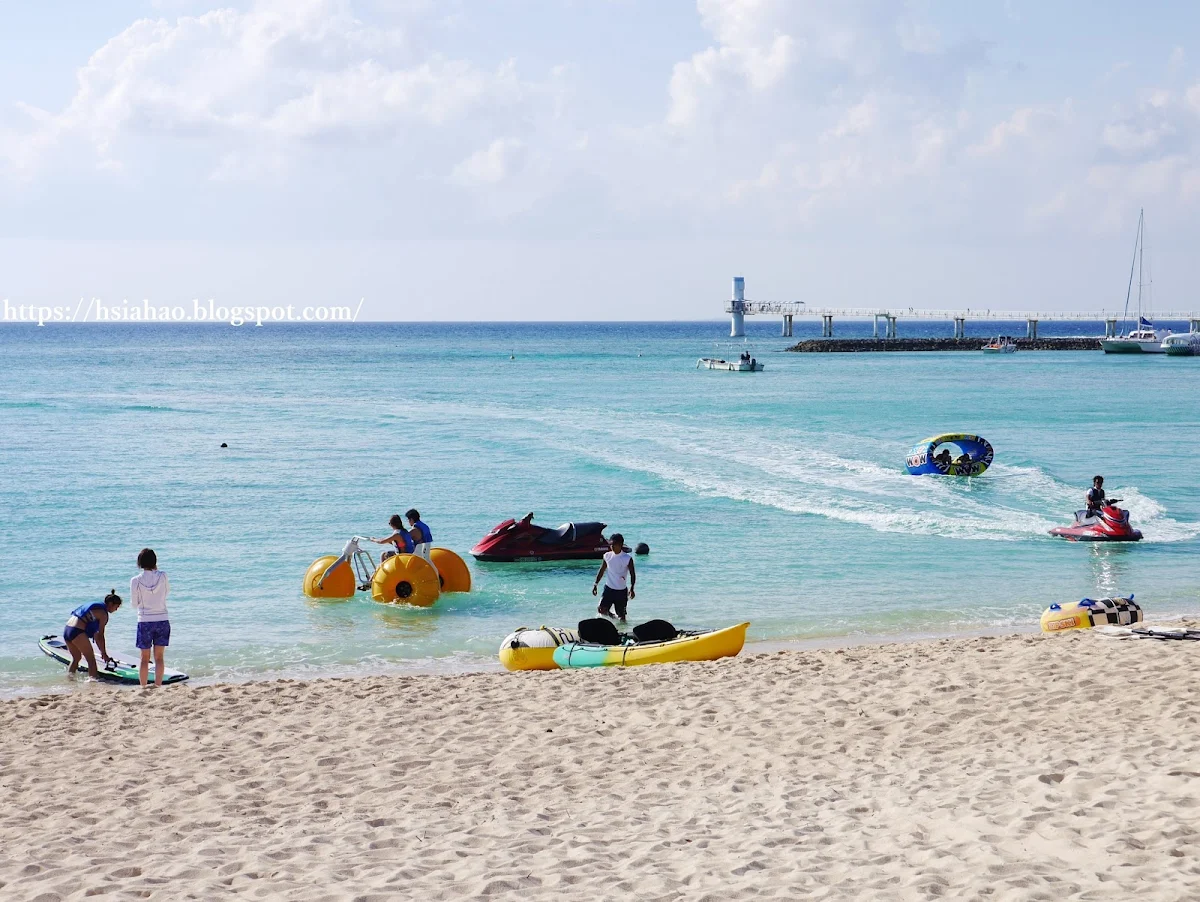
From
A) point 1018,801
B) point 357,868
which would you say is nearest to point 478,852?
point 357,868

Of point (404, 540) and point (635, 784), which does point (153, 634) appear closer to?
point (404, 540)

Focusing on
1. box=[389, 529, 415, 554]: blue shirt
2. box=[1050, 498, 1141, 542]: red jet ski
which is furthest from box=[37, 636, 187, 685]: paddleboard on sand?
box=[1050, 498, 1141, 542]: red jet ski

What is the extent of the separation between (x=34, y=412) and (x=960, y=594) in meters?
45.8

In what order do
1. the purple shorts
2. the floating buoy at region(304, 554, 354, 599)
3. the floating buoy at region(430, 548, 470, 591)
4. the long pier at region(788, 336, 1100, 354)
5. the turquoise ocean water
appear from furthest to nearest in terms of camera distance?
1. the long pier at region(788, 336, 1100, 354)
2. the floating buoy at region(430, 548, 470, 591)
3. the floating buoy at region(304, 554, 354, 599)
4. the turquoise ocean water
5. the purple shorts

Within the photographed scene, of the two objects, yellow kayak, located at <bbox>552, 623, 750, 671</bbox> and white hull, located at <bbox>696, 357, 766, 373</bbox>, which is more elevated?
white hull, located at <bbox>696, 357, 766, 373</bbox>

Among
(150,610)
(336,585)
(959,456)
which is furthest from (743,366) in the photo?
(150,610)

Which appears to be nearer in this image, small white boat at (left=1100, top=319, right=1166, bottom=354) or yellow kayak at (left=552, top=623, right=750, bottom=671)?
yellow kayak at (left=552, top=623, right=750, bottom=671)

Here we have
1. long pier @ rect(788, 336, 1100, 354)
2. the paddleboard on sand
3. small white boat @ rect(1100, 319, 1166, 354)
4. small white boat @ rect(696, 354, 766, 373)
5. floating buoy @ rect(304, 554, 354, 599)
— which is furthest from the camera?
long pier @ rect(788, 336, 1100, 354)

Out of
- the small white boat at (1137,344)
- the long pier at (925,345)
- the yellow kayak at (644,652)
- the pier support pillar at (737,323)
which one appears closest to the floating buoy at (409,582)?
→ the yellow kayak at (644,652)

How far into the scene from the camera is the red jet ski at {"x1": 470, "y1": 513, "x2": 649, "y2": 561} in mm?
20297

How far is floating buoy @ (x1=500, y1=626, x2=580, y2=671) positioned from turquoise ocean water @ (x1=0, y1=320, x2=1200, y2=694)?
797mm

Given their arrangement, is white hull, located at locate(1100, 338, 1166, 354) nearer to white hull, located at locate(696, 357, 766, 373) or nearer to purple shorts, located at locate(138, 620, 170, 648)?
white hull, located at locate(696, 357, 766, 373)

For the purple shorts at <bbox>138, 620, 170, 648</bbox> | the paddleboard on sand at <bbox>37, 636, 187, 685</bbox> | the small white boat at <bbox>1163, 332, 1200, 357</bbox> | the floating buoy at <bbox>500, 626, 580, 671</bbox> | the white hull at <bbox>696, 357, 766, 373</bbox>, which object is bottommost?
the paddleboard on sand at <bbox>37, 636, 187, 685</bbox>

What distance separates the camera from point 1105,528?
21.7 m
